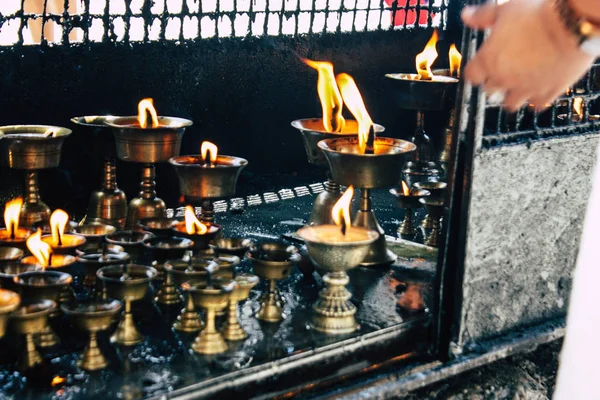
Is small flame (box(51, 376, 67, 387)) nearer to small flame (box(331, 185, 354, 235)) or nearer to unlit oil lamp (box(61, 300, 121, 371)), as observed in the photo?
unlit oil lamp (box(61, 300, 121, 371))

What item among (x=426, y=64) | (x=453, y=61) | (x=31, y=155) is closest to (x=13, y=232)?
(x=31, y=155)

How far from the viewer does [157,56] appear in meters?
4.20

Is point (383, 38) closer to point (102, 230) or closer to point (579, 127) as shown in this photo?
point (579, 127)

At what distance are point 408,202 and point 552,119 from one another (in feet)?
3.26

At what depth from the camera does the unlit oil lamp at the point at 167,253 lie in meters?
3.03

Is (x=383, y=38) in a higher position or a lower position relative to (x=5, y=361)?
higher

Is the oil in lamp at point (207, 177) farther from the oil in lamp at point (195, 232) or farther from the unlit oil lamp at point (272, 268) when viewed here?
the unlit oil lamp at point (272, 268)

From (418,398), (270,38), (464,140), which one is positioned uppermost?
(270,38)

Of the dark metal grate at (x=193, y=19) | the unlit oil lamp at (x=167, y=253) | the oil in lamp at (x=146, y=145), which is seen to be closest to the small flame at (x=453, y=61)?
the dark metal grate at (x=193, y=19)

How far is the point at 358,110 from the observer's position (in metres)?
3.47

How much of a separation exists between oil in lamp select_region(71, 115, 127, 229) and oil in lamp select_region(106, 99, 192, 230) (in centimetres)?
7

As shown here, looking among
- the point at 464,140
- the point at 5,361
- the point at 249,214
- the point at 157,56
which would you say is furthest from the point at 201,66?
the point at 5,361

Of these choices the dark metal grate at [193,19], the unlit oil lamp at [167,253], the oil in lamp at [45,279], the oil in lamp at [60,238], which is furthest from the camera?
the dark metal grate at [193,19]

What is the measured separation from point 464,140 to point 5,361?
61.3 inches
